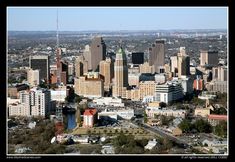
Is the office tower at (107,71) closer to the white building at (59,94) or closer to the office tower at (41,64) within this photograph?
the office tower at (41,64)

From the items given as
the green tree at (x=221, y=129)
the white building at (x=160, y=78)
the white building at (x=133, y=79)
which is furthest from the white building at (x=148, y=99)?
the green tree at (x=221, y=129)

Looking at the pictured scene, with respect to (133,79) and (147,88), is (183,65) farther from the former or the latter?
(147,88)

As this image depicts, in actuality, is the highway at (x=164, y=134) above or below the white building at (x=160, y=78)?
below

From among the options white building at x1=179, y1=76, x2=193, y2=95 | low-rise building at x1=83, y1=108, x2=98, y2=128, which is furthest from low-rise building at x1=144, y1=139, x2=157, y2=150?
white building at x1=179, y1=76, x2=193, y2=95

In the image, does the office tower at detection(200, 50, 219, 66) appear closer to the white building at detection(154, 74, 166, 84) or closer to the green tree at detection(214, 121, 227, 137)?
the white building at detection(154, 74, 166, 84)

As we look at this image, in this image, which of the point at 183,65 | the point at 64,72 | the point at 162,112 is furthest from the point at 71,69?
the point at 183,65
